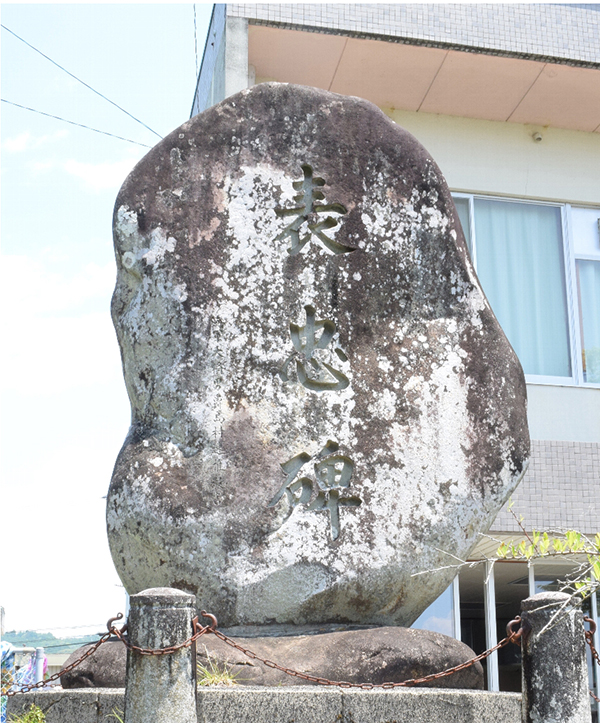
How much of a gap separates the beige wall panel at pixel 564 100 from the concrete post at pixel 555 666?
25.7 ft

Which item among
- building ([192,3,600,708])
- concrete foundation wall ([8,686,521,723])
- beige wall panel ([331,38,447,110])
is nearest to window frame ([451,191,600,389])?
building ([192,3,600,708])

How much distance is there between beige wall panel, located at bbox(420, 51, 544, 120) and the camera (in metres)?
9.88

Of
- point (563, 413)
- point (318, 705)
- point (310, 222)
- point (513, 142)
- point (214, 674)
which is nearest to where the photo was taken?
point (318, 705)

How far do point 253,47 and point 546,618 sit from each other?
7385 millimetres

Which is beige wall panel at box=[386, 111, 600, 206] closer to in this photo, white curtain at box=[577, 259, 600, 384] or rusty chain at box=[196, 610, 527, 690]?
white curtain at box=[577, 259, 600, 384]

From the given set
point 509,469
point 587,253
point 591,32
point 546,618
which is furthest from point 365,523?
point 591,32

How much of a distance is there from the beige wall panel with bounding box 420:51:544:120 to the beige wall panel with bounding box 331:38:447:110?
0.15m

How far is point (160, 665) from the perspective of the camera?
343cm

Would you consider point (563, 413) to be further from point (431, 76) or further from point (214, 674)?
point (214, 674)

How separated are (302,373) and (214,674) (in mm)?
1695

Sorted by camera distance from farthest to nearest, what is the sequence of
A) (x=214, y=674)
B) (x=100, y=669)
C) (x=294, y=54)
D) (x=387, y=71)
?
(x=387, y=71) → (x=294, y=54) → (x=100, y=669) → (x=214, y=674)

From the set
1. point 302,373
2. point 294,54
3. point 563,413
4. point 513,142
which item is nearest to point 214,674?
point 302,373

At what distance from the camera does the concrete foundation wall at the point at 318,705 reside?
371cm

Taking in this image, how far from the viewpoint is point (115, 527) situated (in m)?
4.80
